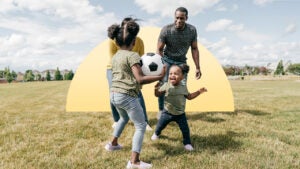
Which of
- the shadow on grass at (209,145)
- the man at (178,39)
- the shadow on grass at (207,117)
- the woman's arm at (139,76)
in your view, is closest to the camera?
the woman's arm at (139,76)

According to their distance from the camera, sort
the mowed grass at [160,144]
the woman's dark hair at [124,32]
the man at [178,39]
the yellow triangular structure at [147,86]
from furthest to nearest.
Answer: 1. the yellow triangular structure at [147,86]
2. the man at [178,39]
3. the mowed grass at [160,144]
4. the woman's dark hair at [124,32]

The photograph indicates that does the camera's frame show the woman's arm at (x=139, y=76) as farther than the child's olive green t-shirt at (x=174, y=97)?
No

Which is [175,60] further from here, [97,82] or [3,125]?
[3,125]

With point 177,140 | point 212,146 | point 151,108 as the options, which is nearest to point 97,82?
point 151,108

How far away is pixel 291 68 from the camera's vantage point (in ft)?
430

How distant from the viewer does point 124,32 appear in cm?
332

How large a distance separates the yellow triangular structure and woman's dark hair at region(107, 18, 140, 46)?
4.24 metres

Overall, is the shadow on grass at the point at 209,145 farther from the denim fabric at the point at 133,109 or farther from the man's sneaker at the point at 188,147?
the denim fabric at the point at 133,109

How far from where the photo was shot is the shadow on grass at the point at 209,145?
4.11 meters

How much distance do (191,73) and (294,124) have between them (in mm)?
2884

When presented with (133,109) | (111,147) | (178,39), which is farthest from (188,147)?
(178,39)

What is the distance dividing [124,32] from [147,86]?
4363 mm

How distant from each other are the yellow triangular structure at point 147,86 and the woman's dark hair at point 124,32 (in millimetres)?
4240

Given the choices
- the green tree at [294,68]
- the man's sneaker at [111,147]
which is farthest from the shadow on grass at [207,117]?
the green tree at [294,68]
